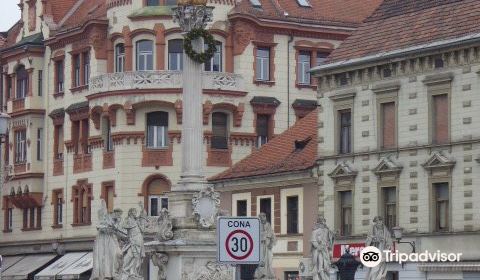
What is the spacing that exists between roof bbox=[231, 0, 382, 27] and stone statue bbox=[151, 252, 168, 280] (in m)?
29.8

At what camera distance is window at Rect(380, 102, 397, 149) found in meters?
61.6

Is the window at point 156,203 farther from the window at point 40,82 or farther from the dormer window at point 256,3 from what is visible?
the window at point 40,82

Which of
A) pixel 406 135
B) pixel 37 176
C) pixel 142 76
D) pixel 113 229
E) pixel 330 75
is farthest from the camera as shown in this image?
pixel 37 176

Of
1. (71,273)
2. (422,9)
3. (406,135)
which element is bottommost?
(71,273)

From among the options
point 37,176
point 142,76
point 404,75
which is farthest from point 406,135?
point 37,176

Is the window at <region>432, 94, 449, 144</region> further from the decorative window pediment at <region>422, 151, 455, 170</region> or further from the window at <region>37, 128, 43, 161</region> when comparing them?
the window at <region>37, 128, 43, 161</region>

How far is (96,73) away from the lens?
81.7 metres

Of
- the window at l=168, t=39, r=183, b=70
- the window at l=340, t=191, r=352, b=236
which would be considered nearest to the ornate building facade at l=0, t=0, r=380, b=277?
the window at l=168, t=39, r=183, b=70

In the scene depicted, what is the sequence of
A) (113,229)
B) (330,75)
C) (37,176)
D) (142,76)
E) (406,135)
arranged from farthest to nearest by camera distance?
(37,176) < (142,76) < (330,75) < (406,135) < (113,229)

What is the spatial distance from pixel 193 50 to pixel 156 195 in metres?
27.7

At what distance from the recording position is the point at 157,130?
79.8 m

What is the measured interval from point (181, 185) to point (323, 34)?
3150cm

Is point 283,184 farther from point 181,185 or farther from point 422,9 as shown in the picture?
point 181,185

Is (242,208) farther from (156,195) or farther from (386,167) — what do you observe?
(386,167)
